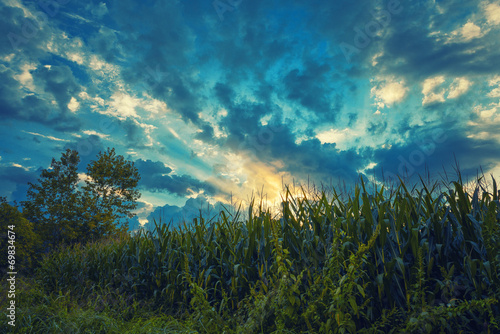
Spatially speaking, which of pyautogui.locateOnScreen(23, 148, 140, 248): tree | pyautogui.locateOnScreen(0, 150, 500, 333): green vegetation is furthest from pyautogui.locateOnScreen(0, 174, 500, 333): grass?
pyautogui.locateOnScreen(23, 148, 140, 248): tree

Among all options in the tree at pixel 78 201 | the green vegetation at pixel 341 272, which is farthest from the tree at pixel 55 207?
the green vegetation at pixel 341 272

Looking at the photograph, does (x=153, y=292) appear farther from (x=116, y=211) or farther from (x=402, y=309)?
(x=116, y=211)

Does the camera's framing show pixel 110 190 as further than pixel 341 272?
Yes

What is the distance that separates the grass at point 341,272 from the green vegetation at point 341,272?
0.01 meters

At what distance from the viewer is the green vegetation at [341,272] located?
235cm

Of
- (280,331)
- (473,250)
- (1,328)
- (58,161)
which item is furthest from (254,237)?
(58,161)

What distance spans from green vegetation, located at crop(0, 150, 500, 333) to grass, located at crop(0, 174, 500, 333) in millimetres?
12

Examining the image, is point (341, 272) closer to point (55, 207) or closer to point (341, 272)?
point (341, 272)

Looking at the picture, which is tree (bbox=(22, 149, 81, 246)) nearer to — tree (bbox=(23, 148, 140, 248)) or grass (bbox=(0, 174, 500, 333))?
tree (bbox=(23, 148, 140, 248))

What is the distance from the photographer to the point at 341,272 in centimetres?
293

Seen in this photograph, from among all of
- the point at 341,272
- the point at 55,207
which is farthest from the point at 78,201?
the point at 341,272

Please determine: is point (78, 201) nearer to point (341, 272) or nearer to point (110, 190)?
point (110, 190)

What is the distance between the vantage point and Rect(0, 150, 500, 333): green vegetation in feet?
7.70

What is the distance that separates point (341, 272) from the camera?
293 cm
